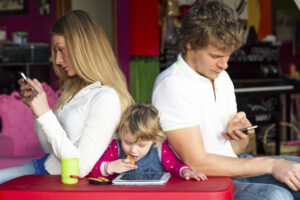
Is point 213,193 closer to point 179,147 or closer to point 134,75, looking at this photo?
point 179,147

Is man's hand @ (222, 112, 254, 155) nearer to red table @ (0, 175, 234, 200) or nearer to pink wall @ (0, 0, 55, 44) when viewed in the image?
red table @ (0, 175, 234, 200)

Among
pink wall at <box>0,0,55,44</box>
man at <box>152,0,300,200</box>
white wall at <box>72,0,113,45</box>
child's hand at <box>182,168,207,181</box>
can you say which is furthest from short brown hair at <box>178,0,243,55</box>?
pink wall at <box>0,0,55,44</box>

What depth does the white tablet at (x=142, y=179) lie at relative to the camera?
1.89m

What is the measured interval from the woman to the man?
237mm

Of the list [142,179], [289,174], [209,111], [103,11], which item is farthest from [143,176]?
[103,11]

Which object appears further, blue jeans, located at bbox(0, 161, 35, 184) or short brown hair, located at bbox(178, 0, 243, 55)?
blue jeans, located at bbox(0, 161, 35, 184)

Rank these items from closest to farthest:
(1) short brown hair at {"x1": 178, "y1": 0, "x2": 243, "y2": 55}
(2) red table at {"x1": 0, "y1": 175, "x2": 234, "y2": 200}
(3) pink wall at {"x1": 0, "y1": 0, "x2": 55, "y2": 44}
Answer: (2) red table at {"x1": 0, "y1": 175, "x2": 234, "y2": 200} → (1) short brown hair at {"x1": 178, "y1": 0, "x2": 243, "y2": 55} → (3) pink wall at {"x1": 0, "y1": 0, "x2": 55, "y2": 44}

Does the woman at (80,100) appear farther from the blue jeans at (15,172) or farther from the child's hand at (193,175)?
the child's hand at (193,175)

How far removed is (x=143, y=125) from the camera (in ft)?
6.97

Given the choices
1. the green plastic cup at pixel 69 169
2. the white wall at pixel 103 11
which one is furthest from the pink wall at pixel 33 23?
the green plastic cup at pixel 69 169

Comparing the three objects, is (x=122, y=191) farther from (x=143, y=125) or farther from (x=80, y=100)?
(x=80, y=100)

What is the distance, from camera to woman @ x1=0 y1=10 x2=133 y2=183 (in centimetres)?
208

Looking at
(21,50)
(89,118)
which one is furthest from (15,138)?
(21,50)

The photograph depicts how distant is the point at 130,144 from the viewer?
2.18 metres
